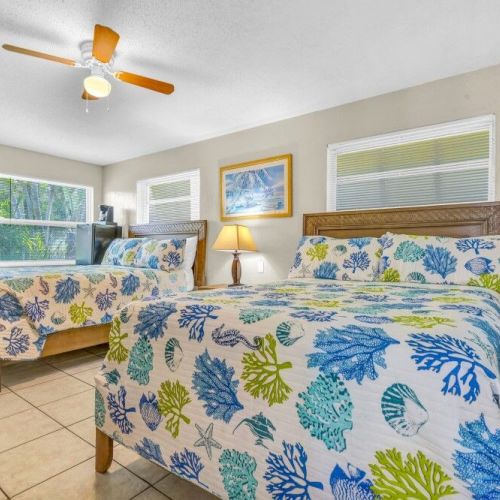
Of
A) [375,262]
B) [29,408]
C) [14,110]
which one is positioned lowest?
[29,408]

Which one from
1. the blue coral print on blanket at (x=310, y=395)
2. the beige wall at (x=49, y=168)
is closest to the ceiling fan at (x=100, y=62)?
the blue coral print on blanket at (x=310, y=395)

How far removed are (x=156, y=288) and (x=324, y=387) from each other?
9.19 ft

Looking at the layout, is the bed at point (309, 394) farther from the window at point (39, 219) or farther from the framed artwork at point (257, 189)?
the window at point (39, 219)

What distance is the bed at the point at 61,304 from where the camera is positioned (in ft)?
7.95

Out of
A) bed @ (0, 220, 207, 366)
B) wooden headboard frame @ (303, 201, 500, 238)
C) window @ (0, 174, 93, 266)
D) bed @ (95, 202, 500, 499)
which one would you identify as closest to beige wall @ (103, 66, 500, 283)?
wooden headboard frame @ (303, 201, 500, 238)

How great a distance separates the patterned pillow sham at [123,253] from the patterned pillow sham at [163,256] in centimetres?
11

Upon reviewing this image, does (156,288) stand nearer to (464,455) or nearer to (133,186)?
(133,186)

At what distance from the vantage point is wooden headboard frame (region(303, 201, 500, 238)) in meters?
2.43

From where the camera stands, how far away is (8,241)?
14.3 feet

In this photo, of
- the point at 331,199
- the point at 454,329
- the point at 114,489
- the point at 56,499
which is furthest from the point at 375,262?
the point at 56,499

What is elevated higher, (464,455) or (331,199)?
(331,199)

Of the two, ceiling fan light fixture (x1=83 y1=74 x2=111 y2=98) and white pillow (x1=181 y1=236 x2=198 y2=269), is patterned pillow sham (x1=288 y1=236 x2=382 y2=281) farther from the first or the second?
ceiling fan light fixture (x1=83 y1=74 x2=111 y2=98)

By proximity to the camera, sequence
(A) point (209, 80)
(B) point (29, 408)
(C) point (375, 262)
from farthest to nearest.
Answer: (A) point (209, 80) < (C) point (375, 262) < (B) point (29, 408)

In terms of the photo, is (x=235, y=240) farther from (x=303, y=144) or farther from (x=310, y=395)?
(x=310, y=395)
